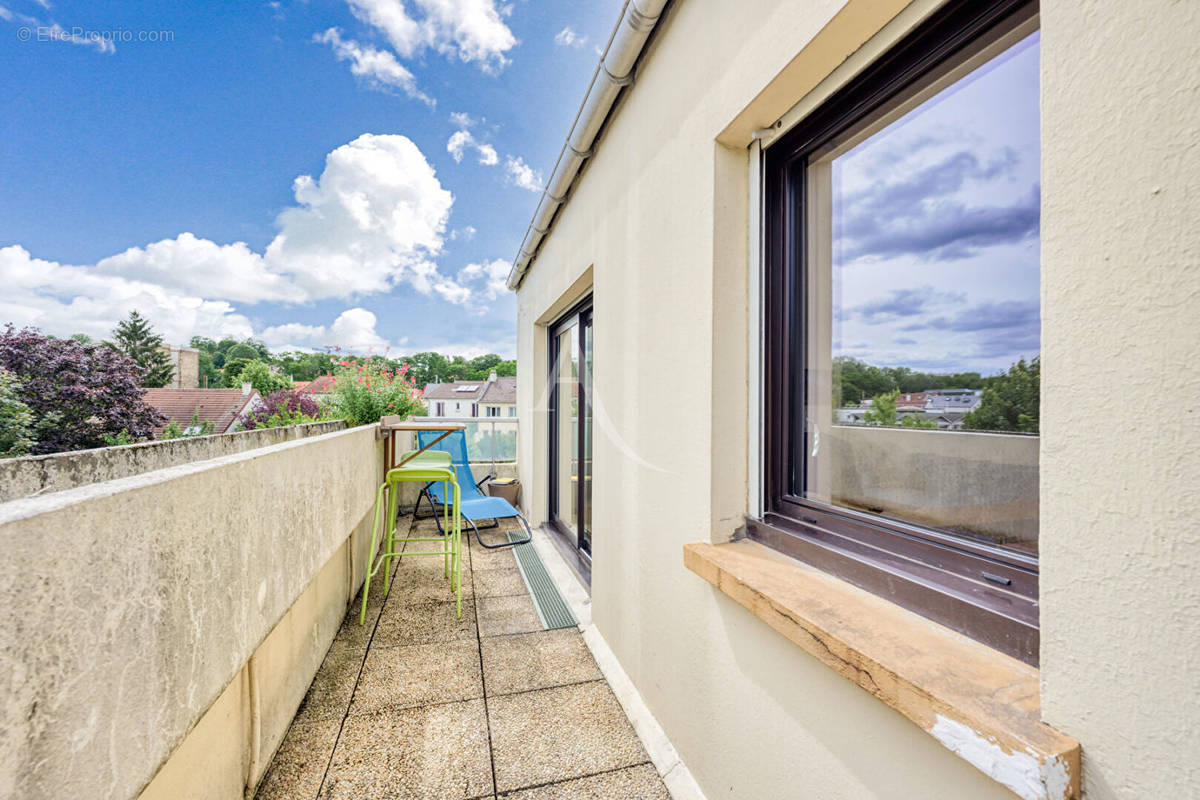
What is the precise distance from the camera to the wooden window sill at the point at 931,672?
1.96 feet

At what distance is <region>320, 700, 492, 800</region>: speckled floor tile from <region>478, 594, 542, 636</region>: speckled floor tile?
0.67 metres

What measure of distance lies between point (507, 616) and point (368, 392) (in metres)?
2.22

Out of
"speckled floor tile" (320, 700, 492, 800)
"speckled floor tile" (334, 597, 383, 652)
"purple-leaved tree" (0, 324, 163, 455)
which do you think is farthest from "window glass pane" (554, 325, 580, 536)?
"purple-leaved tree" (0, 324, 163, 455)

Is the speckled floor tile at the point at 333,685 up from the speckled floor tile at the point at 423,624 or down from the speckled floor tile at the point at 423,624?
up

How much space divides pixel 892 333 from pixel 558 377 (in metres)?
3.34

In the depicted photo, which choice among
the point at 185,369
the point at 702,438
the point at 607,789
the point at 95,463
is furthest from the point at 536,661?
the point at 185,369

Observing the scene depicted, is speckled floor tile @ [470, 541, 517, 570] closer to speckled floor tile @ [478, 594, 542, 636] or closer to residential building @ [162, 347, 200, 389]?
speckled floor tile @ [478, 594, 542, 636]

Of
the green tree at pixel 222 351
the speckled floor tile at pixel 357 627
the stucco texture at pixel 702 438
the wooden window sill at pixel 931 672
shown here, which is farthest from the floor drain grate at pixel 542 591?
the green tree at pixel 222 351

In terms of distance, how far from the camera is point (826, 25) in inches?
39.9

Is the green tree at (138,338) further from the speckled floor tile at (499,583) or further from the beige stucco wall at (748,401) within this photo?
the beige stucco wall at (748,401)

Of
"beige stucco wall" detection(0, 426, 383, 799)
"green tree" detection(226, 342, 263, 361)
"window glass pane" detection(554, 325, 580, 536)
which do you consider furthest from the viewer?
"green tree" detection(226, 342, 263, 361)

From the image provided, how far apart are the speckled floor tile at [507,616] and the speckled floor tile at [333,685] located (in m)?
0.68

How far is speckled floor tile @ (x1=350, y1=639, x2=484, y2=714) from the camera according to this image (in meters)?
2.10

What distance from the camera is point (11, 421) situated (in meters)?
4.58
